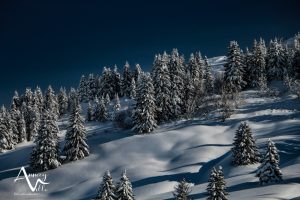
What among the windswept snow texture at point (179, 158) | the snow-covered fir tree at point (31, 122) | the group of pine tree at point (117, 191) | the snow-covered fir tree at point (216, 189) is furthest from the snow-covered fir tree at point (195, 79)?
the snow-covered fir tree at point (216, 189)

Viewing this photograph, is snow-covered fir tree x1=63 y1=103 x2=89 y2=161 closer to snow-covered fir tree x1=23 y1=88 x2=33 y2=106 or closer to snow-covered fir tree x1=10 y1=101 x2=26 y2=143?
snow-covered fir tree x1=10 y1=101 x2=26 y2=143

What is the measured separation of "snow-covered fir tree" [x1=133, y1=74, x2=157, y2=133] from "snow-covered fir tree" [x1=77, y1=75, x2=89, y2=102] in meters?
60.2

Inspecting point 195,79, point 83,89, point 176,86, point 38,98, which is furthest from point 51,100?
point 176,86

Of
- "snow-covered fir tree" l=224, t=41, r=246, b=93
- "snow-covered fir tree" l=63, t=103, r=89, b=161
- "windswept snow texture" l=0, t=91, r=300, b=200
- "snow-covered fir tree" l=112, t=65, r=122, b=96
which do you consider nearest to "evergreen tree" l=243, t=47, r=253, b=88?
"snow-covered fir tree" l=224, t=41, r=246, b=93

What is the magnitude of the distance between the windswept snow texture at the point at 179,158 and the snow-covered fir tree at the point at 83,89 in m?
50.9

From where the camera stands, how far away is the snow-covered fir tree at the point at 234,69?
87.4 meters

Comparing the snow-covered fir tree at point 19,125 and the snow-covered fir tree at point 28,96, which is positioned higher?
the snow-covered fir tree at point 28,96

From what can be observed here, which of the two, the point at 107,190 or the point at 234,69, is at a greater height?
the point at 234,69

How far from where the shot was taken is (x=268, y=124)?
6419cm

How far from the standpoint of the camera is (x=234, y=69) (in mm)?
87625

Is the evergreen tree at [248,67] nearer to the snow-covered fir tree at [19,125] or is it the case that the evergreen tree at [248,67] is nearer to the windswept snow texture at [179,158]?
the windswept snow texture at [179,158]

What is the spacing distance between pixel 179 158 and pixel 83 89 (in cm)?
8215

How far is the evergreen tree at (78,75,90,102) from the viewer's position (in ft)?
424

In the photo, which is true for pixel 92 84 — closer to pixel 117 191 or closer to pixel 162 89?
pixel 162 89
